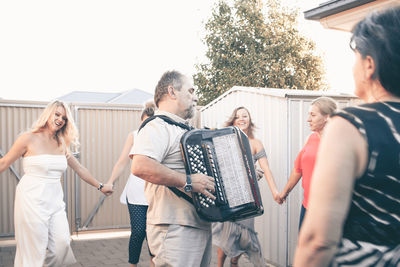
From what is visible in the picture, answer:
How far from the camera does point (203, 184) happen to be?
2.71 m

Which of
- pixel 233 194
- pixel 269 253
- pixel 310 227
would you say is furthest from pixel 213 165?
pixel 269 253

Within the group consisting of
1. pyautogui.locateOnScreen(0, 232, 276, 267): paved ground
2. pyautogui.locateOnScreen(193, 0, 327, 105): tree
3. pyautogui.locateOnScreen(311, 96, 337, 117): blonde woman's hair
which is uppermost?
pyautogui.locateOnScreen(193, 0, 327, 105): tree

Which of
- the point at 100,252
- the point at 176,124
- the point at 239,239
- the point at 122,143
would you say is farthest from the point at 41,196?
the point at 122,143

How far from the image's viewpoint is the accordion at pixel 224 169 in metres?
2.77

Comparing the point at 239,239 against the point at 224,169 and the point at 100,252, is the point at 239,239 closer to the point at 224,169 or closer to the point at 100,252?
the point at 224,169

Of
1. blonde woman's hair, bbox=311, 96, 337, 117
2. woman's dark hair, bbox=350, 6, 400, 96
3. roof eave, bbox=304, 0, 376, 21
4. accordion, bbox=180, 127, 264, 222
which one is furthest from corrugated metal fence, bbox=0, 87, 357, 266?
woman's dark hair, bbox=350, 6, 400, 96

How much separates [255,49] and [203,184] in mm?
21745

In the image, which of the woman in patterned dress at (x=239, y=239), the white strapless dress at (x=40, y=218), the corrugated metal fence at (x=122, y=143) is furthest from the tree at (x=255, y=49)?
the white strapless dress at (x=40, y=218)

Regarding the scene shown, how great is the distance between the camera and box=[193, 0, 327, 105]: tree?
23.0 metres

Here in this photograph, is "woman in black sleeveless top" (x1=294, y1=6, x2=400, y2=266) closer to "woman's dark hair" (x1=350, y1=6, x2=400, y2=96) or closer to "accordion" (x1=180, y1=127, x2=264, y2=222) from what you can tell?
"woman's dark hair" (x1=350, y1=6, x2=400, y2=96)

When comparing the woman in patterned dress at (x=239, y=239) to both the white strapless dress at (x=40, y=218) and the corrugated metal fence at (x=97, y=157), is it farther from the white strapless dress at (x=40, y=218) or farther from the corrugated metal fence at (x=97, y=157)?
the corrugated metal fence at (x=97, y=157)

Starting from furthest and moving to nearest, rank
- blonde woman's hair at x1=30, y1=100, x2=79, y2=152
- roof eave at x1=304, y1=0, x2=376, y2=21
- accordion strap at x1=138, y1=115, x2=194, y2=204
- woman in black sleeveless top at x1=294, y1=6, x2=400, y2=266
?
1. roof eave at x1=304, y1=0, x2=376, y2=21
2. blonde woman's hair at x1=30, y1=100, x2=79, y2=152
3. accordion strap at x1=138, y1=115, x2=194, y2=204
4. woman in black sleeveless top at x1=294, y1=6, x2=400, y2=266

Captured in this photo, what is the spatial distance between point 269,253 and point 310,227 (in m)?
4.97

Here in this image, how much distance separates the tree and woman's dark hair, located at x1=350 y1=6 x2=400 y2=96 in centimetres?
2144
